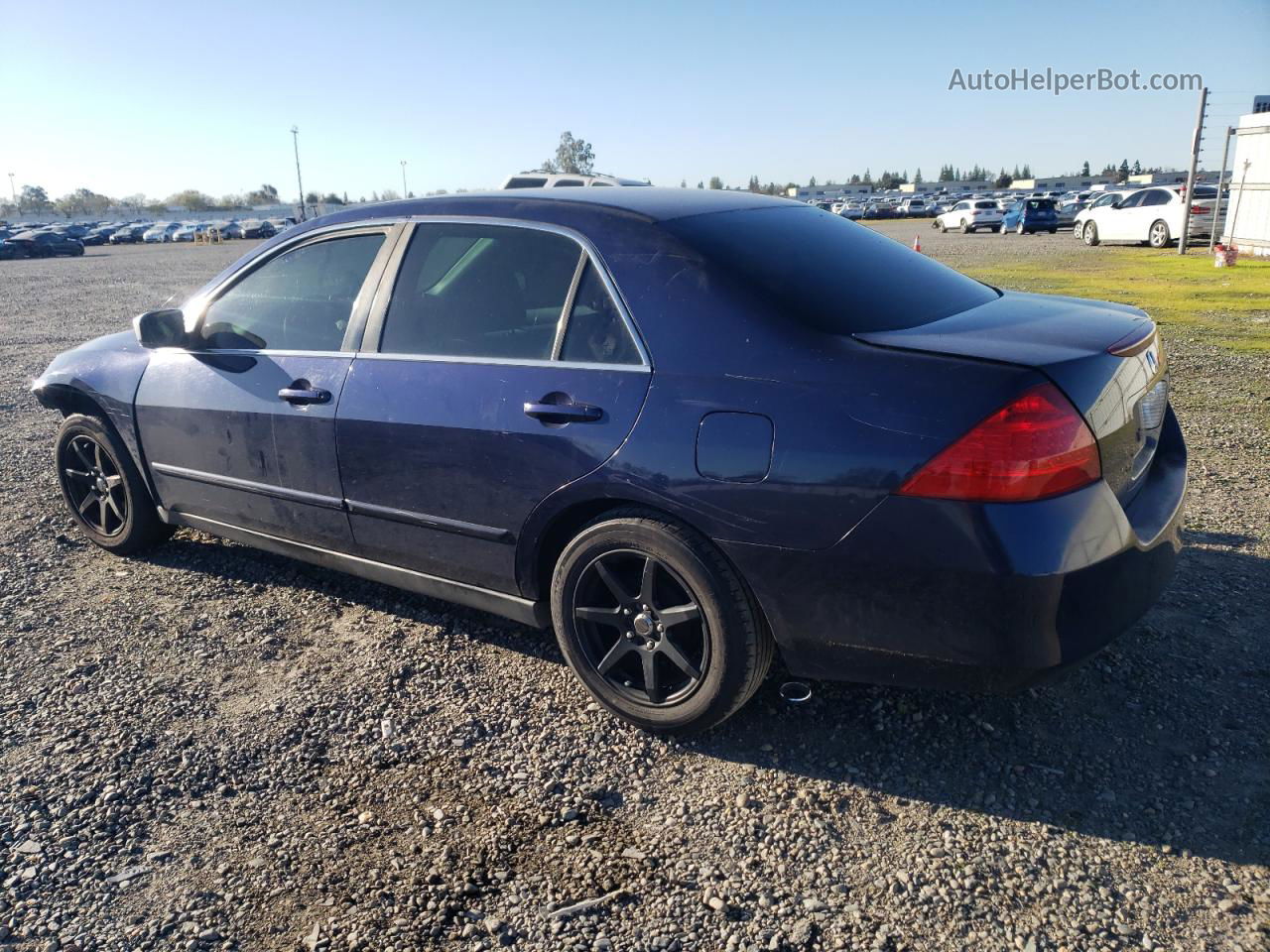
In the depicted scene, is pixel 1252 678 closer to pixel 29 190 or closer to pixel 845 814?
pixel 845 814

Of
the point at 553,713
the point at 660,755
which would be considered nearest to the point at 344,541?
the point at 553,713

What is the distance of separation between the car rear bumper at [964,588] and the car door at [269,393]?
187 centimetres

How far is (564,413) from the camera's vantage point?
9.84 feet


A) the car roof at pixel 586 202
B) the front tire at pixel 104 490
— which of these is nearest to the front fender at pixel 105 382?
the front tire at pixel 104 490

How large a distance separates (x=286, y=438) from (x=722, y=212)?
76.9 inches

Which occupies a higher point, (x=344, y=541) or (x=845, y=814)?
(x=344, y=541)

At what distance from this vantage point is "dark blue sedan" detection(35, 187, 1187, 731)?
2457 millimetres

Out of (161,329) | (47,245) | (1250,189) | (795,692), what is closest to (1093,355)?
(795,692)

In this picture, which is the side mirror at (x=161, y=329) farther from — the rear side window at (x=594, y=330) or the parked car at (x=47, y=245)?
the parked car at (x=47, y=245)

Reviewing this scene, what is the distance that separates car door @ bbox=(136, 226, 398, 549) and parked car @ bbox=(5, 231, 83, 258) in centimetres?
5029

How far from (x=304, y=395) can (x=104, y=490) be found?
1.83 m

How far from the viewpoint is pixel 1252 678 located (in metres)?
3.22

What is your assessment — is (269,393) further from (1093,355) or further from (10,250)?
(10,250)

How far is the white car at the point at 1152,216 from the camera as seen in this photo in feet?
76.3
